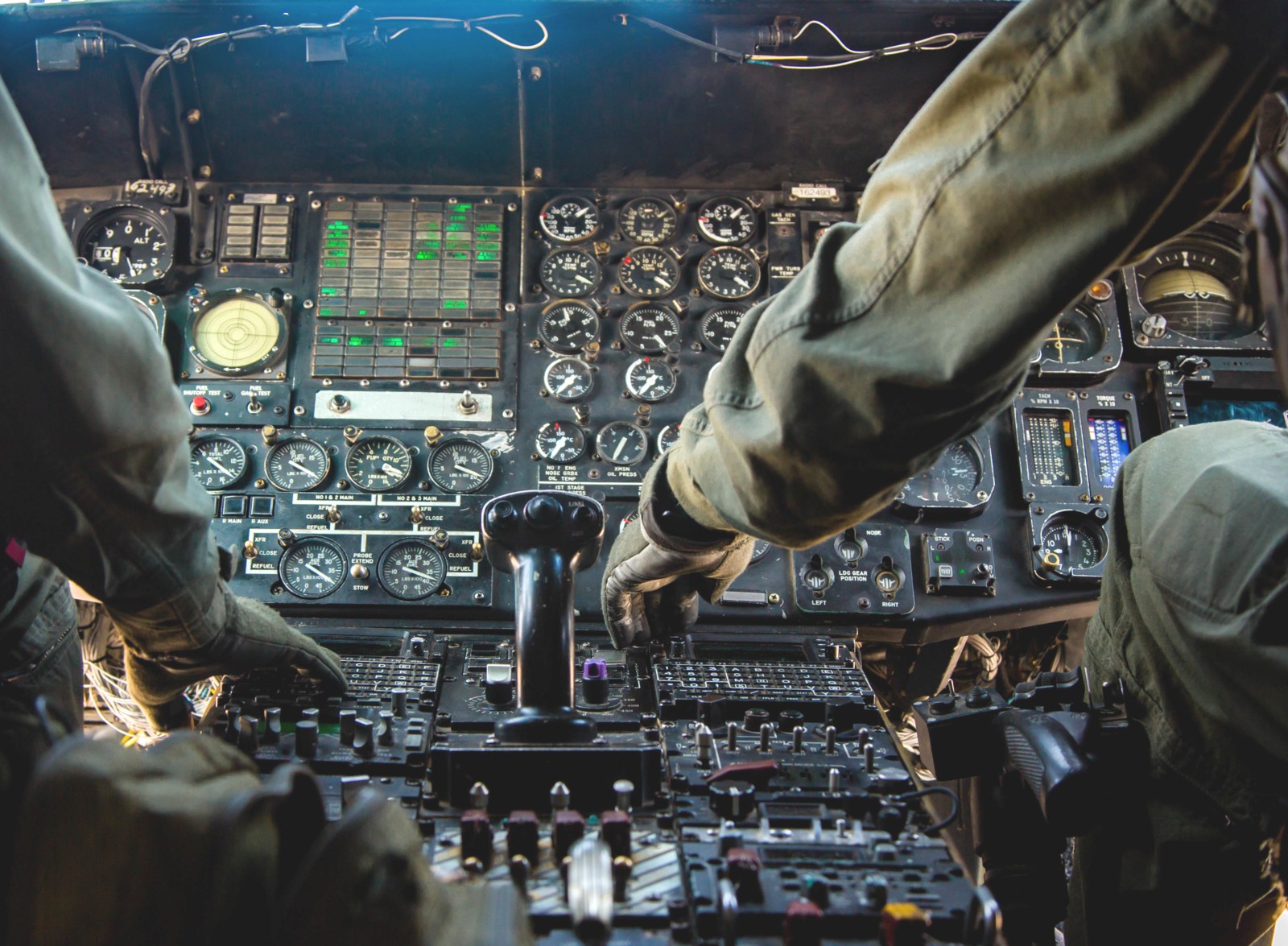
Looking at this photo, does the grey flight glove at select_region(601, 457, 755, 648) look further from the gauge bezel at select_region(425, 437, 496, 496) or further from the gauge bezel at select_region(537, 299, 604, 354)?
the gauge bezel at select_region(537, 299, 604, 354)

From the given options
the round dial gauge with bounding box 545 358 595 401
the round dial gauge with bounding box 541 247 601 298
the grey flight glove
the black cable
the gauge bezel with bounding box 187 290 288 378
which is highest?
the round dial gauge with bounding box 541 247 601 298

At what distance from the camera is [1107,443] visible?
136 inches

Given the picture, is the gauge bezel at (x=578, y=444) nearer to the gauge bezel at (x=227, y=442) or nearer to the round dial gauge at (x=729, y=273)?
the round dial gauge at (x=729, y=273)

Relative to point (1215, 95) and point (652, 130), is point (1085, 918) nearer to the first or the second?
point (1215, 95)

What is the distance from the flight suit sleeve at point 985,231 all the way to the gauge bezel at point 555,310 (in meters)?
1.93

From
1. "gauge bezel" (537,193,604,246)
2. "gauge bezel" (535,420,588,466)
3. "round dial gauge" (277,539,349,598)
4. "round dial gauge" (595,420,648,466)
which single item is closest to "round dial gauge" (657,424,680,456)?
"round dial gauge" (595,420,648,466)

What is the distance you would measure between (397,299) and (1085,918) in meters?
2.65

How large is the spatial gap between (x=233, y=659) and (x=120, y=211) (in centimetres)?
210

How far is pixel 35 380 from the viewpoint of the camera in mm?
1310

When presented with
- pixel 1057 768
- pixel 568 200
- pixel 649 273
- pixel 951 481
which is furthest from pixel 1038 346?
pixel 568 200

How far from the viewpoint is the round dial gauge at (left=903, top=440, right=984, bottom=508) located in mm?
3273

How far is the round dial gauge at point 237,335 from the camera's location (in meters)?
3.38

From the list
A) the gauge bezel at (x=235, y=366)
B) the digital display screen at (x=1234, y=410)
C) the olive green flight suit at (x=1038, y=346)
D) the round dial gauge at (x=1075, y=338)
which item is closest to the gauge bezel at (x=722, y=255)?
the round dial gauge at (x=1075, y=338)

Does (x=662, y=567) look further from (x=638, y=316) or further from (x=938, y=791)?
(x=638, y=316)
